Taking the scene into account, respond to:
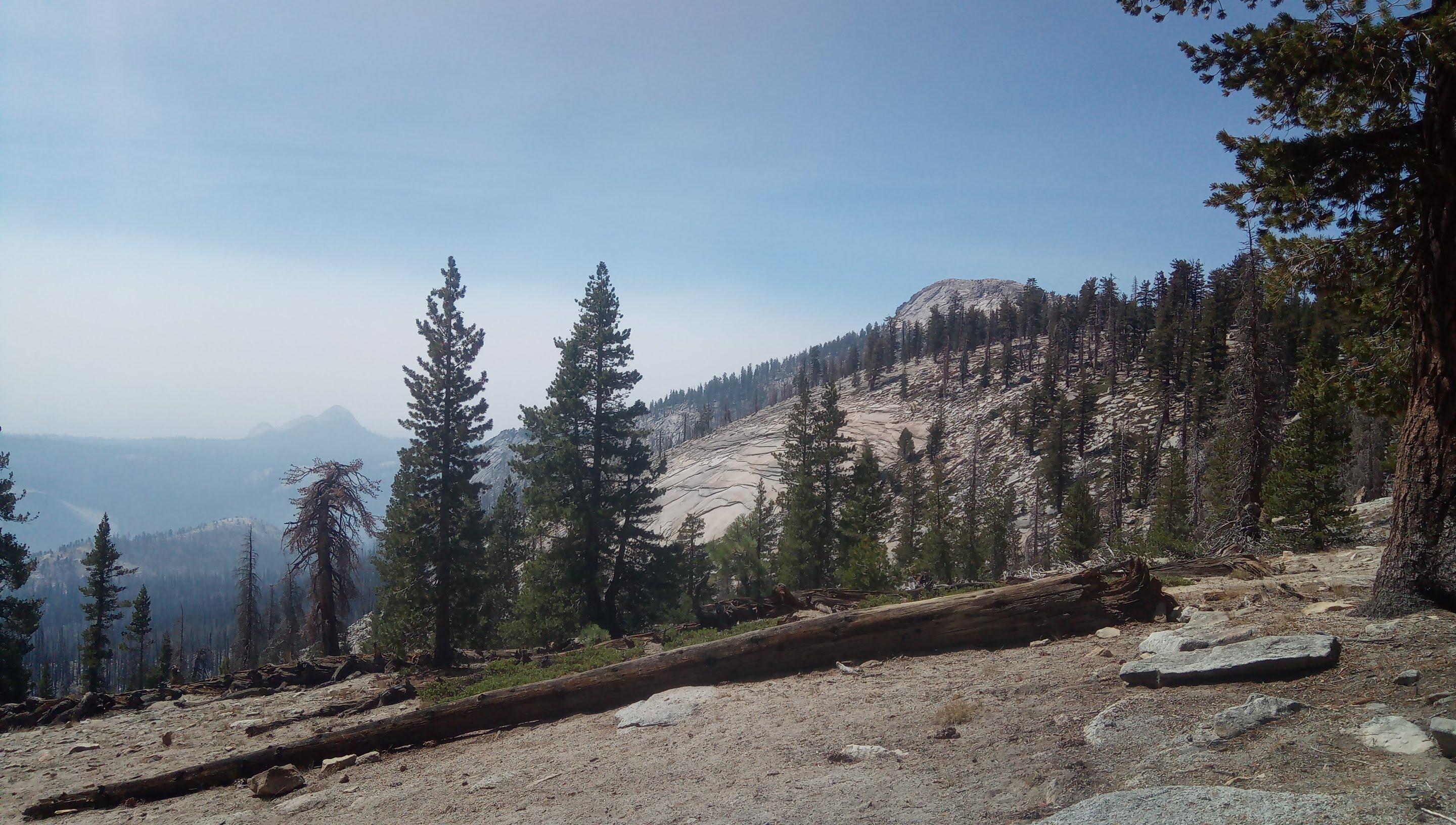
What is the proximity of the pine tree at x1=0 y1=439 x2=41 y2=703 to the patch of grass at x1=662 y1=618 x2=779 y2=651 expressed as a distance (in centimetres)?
2546

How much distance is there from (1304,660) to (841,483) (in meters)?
31.2

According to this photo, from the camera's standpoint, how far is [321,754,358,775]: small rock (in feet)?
30.3

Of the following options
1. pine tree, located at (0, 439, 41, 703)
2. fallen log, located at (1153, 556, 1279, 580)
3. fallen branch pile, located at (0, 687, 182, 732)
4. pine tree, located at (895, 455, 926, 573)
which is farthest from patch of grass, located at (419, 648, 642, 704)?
pine tree, located at (895, 455, 926, 573)

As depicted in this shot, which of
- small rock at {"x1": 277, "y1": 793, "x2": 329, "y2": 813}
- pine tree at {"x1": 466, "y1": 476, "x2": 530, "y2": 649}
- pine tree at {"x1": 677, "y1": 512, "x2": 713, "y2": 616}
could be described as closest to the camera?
small rock at {"x1": 277, "y1": 793, "x2": 329, "y2": 813}

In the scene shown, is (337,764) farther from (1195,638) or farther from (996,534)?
(996,534)

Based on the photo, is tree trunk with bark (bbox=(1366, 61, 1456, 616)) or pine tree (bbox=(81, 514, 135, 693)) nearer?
tree trunk with bark (bbox=(1366, 61, 1456, 616))

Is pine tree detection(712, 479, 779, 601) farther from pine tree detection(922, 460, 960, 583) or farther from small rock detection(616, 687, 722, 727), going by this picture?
small rock detection(616, 687, 722, 727)

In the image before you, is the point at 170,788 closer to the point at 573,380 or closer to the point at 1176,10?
the point at 1176,10

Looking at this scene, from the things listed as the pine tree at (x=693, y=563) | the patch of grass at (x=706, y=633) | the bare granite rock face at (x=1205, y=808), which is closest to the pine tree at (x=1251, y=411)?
the patch of grass at (x=706, y=633)

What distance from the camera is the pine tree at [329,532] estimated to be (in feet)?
77.2

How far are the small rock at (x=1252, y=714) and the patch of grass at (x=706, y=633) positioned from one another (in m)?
8.18

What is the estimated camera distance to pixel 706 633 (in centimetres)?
1423

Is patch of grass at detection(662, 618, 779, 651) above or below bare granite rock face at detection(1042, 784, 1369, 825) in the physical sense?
below

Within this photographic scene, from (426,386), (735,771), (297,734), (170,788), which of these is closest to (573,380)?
(426,386)
